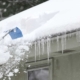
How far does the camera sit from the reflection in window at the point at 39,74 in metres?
5.79

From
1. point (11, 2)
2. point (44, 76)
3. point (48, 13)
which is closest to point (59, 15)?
point (48, 13)

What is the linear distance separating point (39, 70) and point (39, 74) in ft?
0.31

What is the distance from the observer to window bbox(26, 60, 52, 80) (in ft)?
18.7

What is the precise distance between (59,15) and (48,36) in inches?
32.5

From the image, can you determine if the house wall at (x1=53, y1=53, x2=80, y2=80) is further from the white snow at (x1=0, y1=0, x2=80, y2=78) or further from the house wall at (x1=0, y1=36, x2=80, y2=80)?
the white snow at (x1=0, y1=0, x2=80, y2=78)

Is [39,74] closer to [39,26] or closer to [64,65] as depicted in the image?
[64,65]

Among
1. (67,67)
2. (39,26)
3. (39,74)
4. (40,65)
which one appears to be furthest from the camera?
(39,74)

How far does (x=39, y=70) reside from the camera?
594 cm

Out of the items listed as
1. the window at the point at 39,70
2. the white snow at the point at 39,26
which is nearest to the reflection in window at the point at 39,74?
the window at the point at 39,70

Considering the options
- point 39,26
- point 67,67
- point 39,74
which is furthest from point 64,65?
point 39,26

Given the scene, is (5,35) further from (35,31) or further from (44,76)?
(44,76)

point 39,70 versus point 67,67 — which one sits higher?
point 67,67

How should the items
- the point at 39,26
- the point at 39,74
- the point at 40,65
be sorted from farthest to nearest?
the point at 39,74
the point at 40,65
the point at 39,26

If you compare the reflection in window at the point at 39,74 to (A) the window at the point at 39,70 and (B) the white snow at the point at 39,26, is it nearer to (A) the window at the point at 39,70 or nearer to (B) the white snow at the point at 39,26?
(A) the window at the point at 39,70
